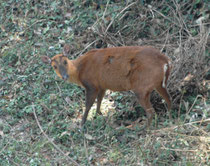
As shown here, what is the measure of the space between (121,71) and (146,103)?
71 centimetres

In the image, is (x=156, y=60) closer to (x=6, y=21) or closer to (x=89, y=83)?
(x=89, y=83)

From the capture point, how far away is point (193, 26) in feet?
29.7

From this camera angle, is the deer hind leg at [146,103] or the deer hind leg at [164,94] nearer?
the deer hind leg at [146,103]

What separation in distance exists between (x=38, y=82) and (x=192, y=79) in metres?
3.25

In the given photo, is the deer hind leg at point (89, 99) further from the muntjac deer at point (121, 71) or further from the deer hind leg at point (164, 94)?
the deer hind leg at point (164, 94)

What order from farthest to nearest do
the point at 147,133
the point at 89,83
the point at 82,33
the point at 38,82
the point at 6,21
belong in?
the point at 6,21 < the point at 82,33 < the point at 38,82 < the point at 89,83 < the point at 147,133

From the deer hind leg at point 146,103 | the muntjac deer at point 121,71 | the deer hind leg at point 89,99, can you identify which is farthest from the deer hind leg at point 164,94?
the deer hind leg at point 89,99

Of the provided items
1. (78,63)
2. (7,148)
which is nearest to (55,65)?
(78,63)

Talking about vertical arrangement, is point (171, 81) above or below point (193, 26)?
below

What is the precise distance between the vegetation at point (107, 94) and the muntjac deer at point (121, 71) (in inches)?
18.4

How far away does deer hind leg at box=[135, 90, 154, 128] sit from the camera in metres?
7.02

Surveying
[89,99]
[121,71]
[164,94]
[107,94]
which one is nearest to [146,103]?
[164,94]

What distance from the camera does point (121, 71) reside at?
7.25m

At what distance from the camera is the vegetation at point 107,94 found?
6.38 meters
